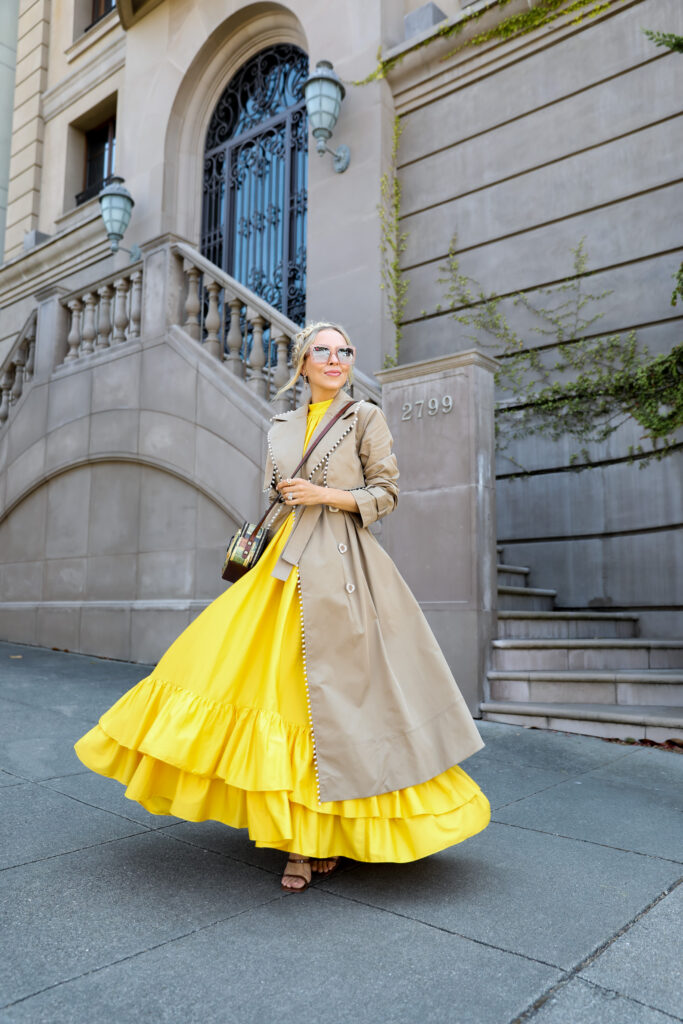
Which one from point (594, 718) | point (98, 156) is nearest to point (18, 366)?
point (98, 156)

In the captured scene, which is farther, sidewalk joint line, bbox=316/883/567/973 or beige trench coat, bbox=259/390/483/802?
beige trench coat, bbox=259/390/483/802

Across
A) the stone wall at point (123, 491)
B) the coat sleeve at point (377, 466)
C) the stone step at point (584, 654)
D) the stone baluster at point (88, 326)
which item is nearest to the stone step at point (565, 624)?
the stone step at point (584, 654)

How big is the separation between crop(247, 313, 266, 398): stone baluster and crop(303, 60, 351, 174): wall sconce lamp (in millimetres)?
3273

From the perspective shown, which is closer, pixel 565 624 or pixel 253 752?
pixel 253 752

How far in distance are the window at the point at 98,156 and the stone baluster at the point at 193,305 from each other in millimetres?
7311

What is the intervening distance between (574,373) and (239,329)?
349 cm

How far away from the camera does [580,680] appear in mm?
5477

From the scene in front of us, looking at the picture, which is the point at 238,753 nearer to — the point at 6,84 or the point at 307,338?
the point at 307,338

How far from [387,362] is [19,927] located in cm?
764

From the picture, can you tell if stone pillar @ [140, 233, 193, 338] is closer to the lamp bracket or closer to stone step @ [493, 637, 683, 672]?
the lamp bracket

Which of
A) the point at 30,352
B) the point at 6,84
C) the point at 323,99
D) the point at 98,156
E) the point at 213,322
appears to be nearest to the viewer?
the point at 213,322

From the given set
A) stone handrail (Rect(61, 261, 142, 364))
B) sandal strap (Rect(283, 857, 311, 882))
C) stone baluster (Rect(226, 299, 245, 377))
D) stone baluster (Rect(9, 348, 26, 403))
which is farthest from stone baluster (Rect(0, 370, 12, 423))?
sandal strap (Rect(283, 857, 311, 882))

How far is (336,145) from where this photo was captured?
977 cm

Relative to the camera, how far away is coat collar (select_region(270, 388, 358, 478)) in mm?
2854
